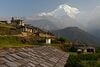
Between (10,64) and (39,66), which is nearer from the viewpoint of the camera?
(10,64)

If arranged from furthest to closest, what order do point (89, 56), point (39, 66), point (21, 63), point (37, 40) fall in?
point (37, 40)
point (89, 56)
point (39, 66)
point (21, 63)

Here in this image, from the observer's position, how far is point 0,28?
10875 cm

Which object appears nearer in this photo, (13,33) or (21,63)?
(21,63)

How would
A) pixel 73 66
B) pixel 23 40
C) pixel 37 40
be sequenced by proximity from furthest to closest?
pixel 37 40, pixel 23 40, pixel 73 66

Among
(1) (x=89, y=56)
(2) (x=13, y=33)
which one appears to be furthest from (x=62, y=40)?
(1) (x=89, y=56)

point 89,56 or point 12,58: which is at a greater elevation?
point 12,58

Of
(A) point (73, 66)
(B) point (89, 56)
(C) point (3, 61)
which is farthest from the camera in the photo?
(B) point (89, 56)

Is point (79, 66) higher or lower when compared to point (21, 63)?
lower

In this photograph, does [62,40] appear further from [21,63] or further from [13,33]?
[21,63]

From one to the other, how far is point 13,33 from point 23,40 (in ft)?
44.0

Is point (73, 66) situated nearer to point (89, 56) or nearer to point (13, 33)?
point (89, 56)

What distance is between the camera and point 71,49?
91.1 m

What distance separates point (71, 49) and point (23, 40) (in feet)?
53.0

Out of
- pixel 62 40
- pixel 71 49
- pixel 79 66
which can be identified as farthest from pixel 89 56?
pixel 79 66
